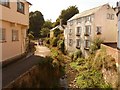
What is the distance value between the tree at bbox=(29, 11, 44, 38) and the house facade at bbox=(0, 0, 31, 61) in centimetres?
4994

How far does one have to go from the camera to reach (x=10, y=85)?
10.3m

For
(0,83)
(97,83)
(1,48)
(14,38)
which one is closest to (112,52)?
(97,83)

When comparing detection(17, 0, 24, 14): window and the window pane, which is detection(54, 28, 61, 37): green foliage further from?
the window pane

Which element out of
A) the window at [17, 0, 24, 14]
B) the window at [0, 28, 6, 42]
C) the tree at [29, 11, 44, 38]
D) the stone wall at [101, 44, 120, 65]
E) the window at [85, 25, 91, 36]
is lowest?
the stone wall at [101, 44, 120, 65]

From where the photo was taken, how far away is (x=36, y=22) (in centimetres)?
7431

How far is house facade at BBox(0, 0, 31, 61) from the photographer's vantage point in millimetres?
16109

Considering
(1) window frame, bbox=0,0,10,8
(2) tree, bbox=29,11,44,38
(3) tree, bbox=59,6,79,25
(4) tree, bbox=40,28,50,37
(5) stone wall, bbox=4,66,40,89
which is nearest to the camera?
(5) stone wall, bbox=4,66,40,89

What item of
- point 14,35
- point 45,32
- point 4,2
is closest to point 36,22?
point 45,32

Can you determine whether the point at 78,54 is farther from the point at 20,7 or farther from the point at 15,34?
the point at 20,7

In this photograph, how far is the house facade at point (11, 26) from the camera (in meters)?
16.1

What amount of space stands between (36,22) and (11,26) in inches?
2210

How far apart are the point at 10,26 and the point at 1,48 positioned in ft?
9.95

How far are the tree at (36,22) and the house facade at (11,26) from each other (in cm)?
4994

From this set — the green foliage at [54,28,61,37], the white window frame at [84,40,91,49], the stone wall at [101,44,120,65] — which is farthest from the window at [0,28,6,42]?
the green foliage at [54,28,61,37]
